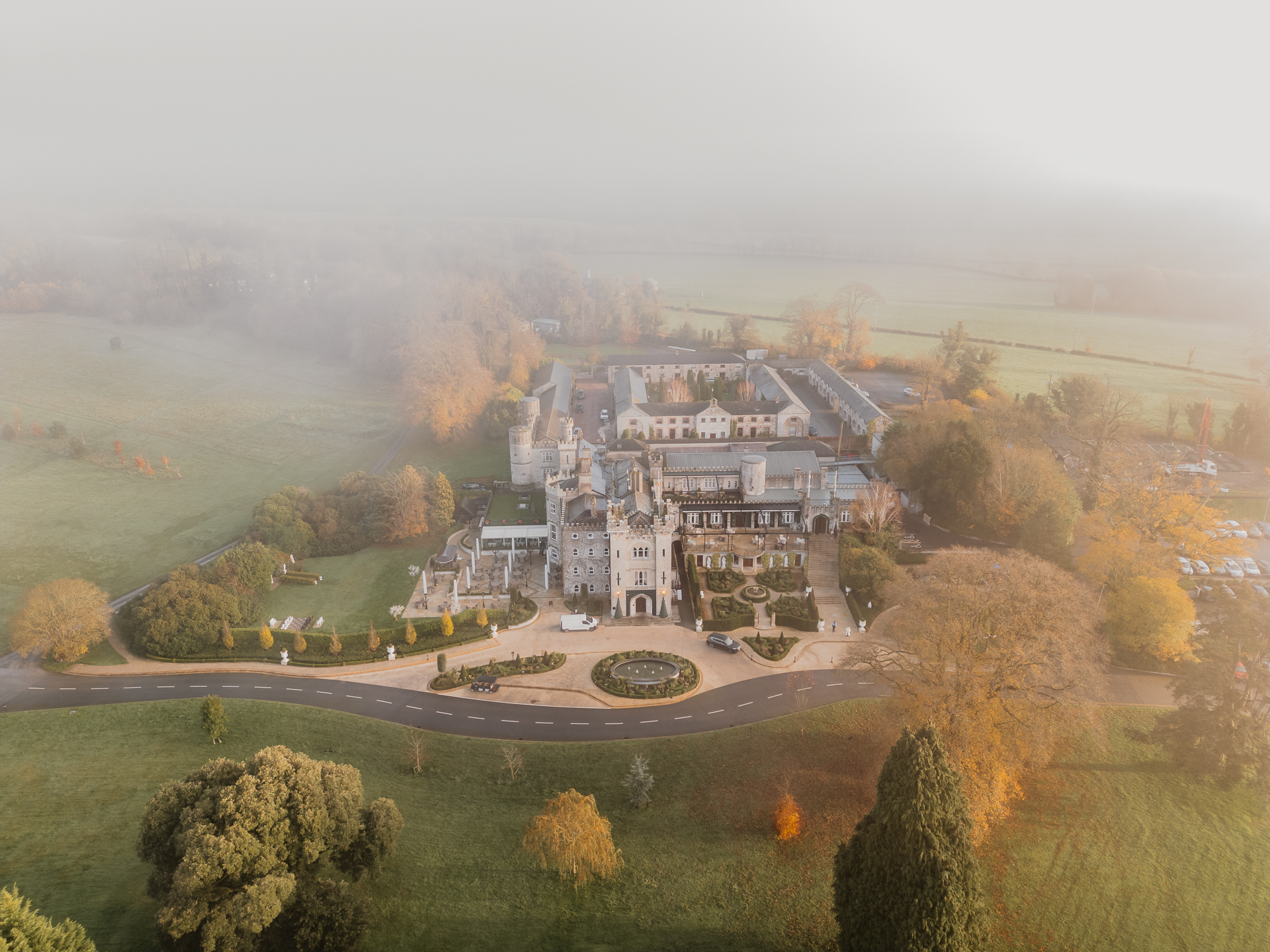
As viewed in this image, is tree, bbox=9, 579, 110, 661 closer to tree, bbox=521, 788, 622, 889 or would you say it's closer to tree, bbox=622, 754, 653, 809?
tree, bbox=521, 788, 622, 889

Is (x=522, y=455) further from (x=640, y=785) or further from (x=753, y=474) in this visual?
(x=640, y=785)

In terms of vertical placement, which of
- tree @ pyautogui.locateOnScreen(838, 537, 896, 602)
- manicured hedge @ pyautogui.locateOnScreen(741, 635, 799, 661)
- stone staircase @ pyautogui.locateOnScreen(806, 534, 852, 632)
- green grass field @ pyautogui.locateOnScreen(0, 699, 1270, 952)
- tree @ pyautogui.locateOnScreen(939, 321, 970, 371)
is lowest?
green grass field @ pyautogui.locateOnScreen(0, 699, 1270, 952)

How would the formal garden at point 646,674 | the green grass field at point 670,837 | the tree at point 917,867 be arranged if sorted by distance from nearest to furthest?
the tree at point 917,867 → the green grass field at point 670,837 → the formal garden at point 646,674

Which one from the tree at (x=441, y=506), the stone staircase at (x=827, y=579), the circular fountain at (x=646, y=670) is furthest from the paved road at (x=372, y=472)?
the stone staircase at (x=827, y=579)

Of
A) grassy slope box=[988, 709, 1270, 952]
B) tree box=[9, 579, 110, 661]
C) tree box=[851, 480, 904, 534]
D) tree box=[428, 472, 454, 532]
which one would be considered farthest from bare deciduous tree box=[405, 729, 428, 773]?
tree box=[851, 480, 904, 534]

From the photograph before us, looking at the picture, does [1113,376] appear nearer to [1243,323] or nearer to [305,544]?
[1243,323]

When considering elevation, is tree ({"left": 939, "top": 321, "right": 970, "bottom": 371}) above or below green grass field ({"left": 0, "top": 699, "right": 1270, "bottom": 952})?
above

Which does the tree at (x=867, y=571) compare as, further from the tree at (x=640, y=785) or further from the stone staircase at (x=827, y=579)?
the tree at (x=640, y=785)
